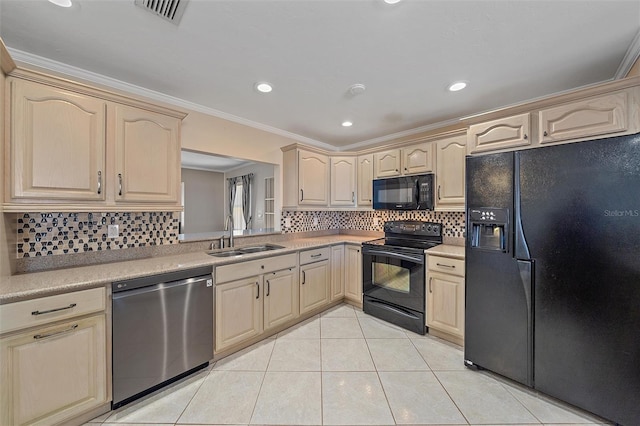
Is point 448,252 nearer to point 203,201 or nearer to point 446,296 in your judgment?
point 446,296

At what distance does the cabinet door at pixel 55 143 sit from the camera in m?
1.48

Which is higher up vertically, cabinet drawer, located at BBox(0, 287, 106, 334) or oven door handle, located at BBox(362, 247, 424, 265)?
oven door handle, located at BBox(362, 247, 424, 265)

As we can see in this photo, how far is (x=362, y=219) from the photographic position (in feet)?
13.1

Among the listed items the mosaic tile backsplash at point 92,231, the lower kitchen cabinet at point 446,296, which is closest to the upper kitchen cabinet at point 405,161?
the mosaic tile backsplash at point 92,231

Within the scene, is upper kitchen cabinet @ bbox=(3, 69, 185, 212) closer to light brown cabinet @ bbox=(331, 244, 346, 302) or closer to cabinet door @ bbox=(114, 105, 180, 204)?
cabinet door @ bbox=(114, 105, 180, 204)

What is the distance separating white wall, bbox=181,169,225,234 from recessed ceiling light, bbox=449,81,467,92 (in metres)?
2.68

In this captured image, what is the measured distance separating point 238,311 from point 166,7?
224cm

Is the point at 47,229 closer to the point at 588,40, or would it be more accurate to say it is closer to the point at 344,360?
the point at 344,360

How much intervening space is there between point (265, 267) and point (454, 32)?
2364mm

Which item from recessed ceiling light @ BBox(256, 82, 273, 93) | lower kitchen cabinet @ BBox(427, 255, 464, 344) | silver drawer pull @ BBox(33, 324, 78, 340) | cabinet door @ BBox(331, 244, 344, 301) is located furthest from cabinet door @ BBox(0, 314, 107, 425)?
lower kitchen cabinet @ BBox(427, 255, 464, 344)

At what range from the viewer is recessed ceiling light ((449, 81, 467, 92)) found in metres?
2.11

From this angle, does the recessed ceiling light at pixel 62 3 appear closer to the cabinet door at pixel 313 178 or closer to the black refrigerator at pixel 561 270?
the cabinet door at pixel 313 178

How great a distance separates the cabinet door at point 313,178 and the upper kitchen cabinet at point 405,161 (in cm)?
73

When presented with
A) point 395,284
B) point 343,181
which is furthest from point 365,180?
point 395,284
